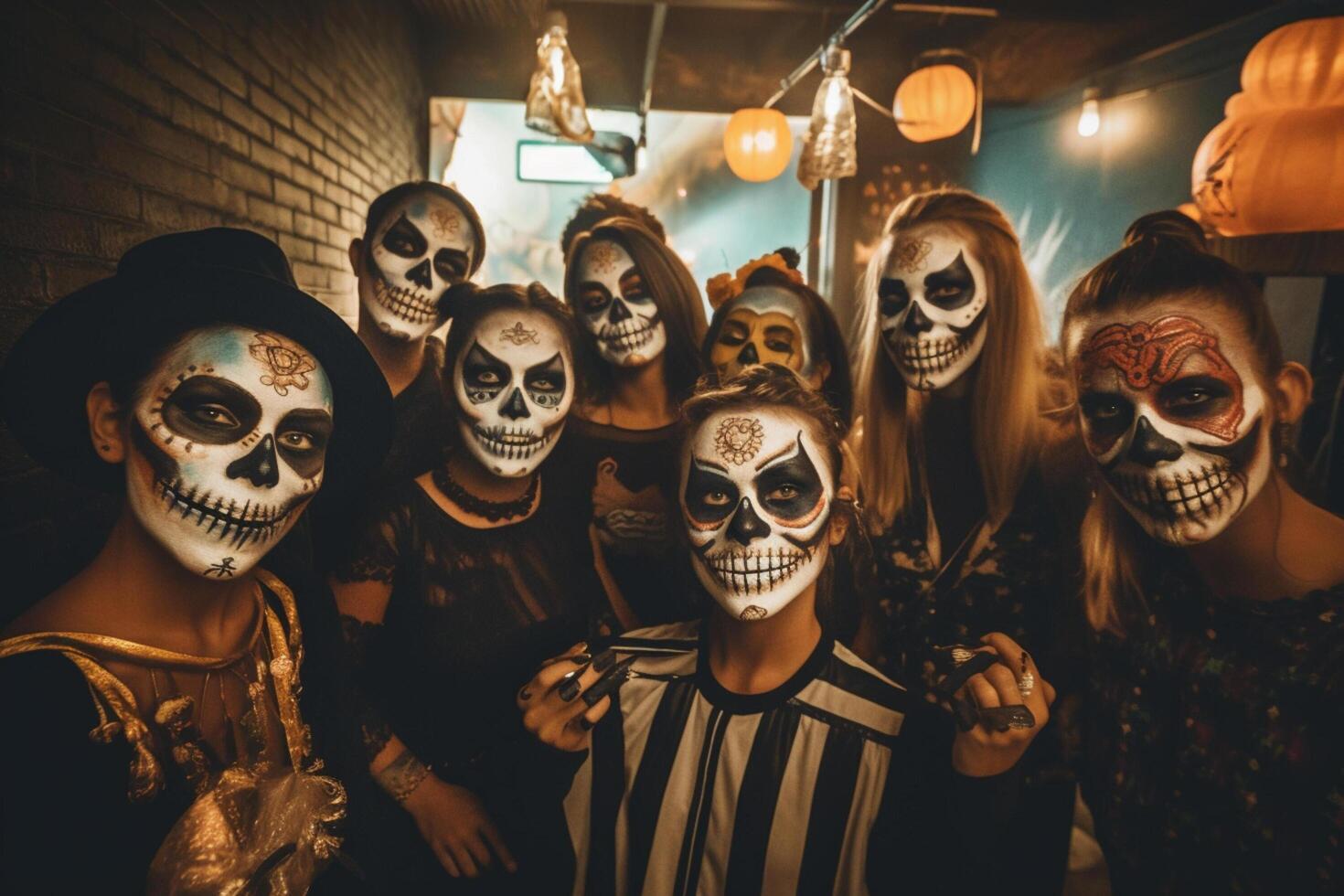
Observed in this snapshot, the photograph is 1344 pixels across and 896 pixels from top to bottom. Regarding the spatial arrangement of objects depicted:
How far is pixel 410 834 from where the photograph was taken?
204 cm

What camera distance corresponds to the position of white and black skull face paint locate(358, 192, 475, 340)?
2.82 metres

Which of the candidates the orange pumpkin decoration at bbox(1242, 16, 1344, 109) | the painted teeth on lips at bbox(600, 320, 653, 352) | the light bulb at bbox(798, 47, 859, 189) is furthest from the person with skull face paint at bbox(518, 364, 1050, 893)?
the light bulb at bbox(798, 47, 859, 189)

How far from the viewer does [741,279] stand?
3314 mm

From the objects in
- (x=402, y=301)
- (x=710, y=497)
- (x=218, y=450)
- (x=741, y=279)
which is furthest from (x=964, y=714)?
(x=402, y=301)

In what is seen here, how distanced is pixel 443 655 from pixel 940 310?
1879 millimetres

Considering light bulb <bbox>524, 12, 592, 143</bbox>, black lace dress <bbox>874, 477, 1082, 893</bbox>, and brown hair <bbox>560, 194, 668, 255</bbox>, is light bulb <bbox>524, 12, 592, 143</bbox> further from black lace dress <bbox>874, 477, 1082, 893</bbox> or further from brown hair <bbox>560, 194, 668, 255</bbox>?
black lace dress <bbox>874, 477, 1082, 893</bbox>

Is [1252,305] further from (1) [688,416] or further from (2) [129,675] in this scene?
(2) [129,675]

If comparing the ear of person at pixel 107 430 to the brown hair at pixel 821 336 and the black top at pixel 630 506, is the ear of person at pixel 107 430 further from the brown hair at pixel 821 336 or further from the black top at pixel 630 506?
the brown hair at pixel 821 336

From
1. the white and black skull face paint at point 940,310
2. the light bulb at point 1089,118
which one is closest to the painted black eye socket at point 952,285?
the white and black skull face paint at point 940,310

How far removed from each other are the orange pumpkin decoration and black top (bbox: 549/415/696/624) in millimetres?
3382

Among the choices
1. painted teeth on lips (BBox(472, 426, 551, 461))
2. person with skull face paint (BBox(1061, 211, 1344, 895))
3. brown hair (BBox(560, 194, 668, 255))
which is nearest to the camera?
person with skull face paint (BBox(1061, 211, 1344, 895))

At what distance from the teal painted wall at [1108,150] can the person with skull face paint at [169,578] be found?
554 centimetres

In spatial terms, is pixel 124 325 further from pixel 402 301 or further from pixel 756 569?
pixel 402 301

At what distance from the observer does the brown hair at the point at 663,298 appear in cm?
290
